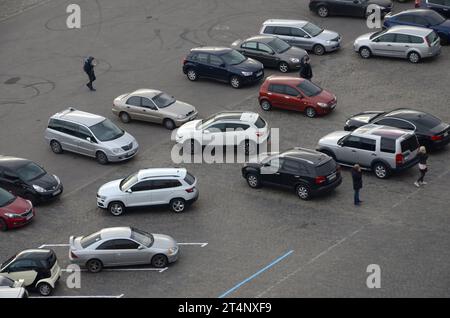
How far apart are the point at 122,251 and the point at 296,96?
1340cm

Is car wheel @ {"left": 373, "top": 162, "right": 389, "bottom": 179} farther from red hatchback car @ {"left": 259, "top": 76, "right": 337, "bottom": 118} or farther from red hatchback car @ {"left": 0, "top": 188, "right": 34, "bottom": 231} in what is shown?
red hatchback car @ {"left": 0, "top": 188, "right": 34, "bottom": 231}

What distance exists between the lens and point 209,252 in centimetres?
3138

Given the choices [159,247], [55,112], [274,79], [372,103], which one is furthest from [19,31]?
[159,247]

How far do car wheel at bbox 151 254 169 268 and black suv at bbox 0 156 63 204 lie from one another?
283 inches

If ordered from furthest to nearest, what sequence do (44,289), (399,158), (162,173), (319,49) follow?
1. (319,49)
2. (399,158)
3. (162,173)
4. (44,289)

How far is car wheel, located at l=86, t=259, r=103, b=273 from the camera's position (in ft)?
101

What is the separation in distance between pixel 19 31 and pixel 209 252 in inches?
1074

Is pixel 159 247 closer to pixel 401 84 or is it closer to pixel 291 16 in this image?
pixel 401 84

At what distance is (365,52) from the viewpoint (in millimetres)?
46625

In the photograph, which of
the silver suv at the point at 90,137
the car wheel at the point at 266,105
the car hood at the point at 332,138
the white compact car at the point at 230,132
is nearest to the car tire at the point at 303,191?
the car hood at the point at 332,138

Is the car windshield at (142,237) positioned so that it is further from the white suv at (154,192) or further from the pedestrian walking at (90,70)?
the pedestrian walking at (90,70)

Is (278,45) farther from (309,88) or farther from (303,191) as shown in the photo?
(303,191)

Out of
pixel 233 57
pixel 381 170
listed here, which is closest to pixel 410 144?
pixel 381 170

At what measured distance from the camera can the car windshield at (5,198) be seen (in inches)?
1370
